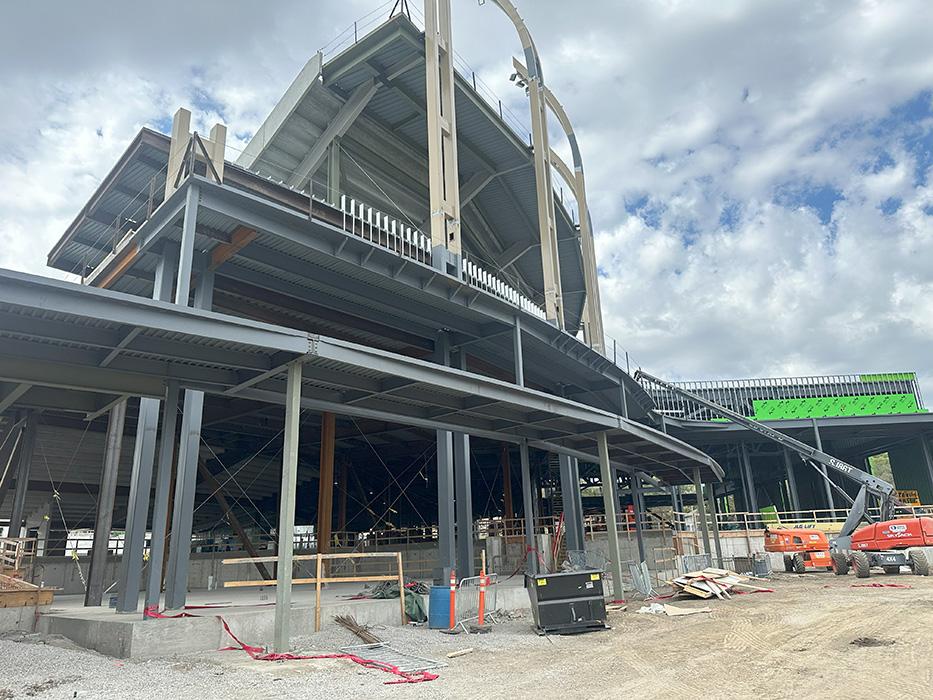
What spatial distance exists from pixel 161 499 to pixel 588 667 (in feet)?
30.1

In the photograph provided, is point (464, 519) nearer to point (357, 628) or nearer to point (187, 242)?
point (357, 628)

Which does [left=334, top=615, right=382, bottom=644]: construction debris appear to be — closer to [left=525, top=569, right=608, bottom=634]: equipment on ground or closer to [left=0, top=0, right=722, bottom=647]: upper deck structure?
[left=0, top=0, right=722, bottom=647]: upper deck structure

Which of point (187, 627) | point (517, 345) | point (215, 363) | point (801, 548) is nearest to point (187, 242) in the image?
point (215, 363)

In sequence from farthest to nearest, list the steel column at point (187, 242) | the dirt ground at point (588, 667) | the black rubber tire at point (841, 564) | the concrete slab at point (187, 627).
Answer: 1. the black rubber tire at point (841, 564)
2. the steel column at point (187, 242)
3. the concrete slab at point (187, 627)
4. the dirt ground at point (588, 667)

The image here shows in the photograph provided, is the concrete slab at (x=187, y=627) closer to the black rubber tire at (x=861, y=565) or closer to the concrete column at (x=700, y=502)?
the concrete column at (x=700, y=502)

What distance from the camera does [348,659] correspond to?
387 inches

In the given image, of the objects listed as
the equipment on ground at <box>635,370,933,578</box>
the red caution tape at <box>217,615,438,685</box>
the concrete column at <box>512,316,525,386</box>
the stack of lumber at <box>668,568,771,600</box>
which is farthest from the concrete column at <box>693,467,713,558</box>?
the red caution tape at <box>217,615,438,685</box>

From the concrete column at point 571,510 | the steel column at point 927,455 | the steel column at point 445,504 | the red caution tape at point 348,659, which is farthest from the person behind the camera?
the steel column at point 927,455

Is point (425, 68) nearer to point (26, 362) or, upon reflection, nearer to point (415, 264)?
point (415, 264)

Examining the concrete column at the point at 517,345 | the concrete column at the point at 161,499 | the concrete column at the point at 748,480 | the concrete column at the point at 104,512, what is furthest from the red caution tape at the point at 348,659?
the concrete column at the point at 748,480

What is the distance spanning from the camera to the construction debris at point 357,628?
37.4 feet

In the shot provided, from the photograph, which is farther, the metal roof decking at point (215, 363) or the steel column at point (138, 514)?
the steel column at point (138, 514)

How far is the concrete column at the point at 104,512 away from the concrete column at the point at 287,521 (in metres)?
7.66

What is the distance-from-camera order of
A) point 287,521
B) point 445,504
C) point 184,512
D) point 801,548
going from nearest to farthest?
1. point 287,521
2. point 184,512
3. point 445,504
4. point 801,548
